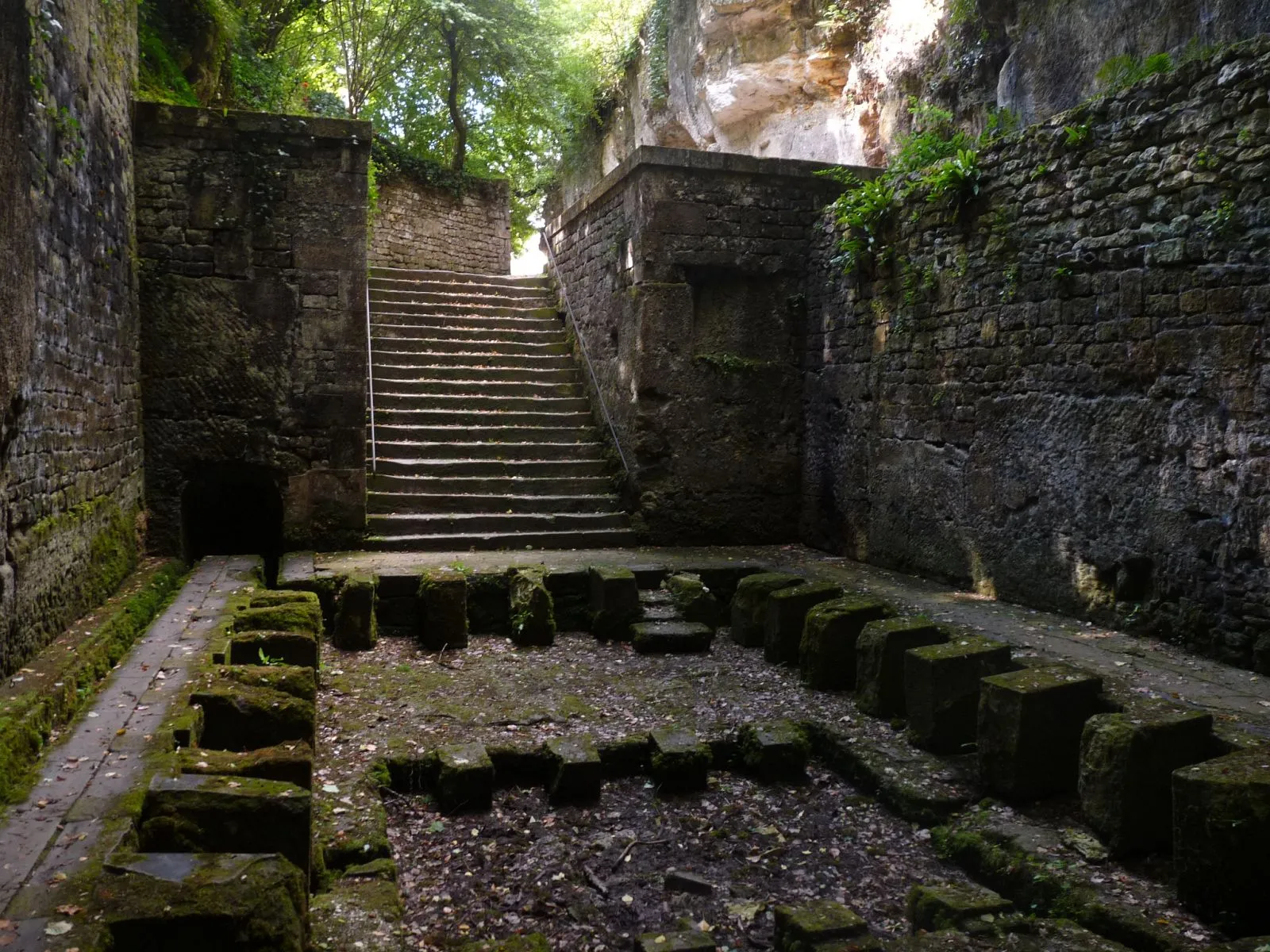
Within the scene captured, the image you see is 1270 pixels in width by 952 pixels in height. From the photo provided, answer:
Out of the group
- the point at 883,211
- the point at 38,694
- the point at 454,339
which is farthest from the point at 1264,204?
the point at 454,339

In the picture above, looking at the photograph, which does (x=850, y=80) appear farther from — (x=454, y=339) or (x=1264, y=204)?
(x=1264, y=204)

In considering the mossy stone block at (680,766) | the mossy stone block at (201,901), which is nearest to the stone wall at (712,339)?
the mossy stone block at (680,766)

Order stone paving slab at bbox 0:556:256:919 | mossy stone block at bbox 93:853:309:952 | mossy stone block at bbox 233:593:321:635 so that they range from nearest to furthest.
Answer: mossy stone block at bbox 93:853:309:952, stone paving slab at bbox 0:556:256:919, mossy stone block at bbox 233:593:321:635

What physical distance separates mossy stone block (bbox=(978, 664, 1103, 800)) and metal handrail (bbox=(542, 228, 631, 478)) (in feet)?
15.7

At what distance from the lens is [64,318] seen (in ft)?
16.7

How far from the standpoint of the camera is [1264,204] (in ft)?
14.7

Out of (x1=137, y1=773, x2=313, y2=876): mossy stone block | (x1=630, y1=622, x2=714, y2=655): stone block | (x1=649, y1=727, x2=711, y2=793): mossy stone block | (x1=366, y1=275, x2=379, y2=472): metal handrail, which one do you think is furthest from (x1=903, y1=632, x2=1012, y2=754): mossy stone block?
(x1=366, y1=275, x2=379, y2=472): metal handrail

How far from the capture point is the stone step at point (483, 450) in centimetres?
864

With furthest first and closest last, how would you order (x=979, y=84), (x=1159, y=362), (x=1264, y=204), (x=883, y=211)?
Result: (x=979, y=84), (x=883, y=211), (x=1159, y=362), (x=1264, y=204)

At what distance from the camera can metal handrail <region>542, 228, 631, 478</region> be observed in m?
8.76

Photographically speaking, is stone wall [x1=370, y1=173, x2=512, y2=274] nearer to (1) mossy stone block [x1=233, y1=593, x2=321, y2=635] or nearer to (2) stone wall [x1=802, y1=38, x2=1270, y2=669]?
(2) stone wall [x1=802, y1=38, x2=1270, y2=669]

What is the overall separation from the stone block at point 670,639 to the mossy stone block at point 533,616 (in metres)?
0.59

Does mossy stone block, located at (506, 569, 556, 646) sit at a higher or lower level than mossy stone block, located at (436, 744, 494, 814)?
higher

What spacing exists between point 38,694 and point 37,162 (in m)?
2.60
